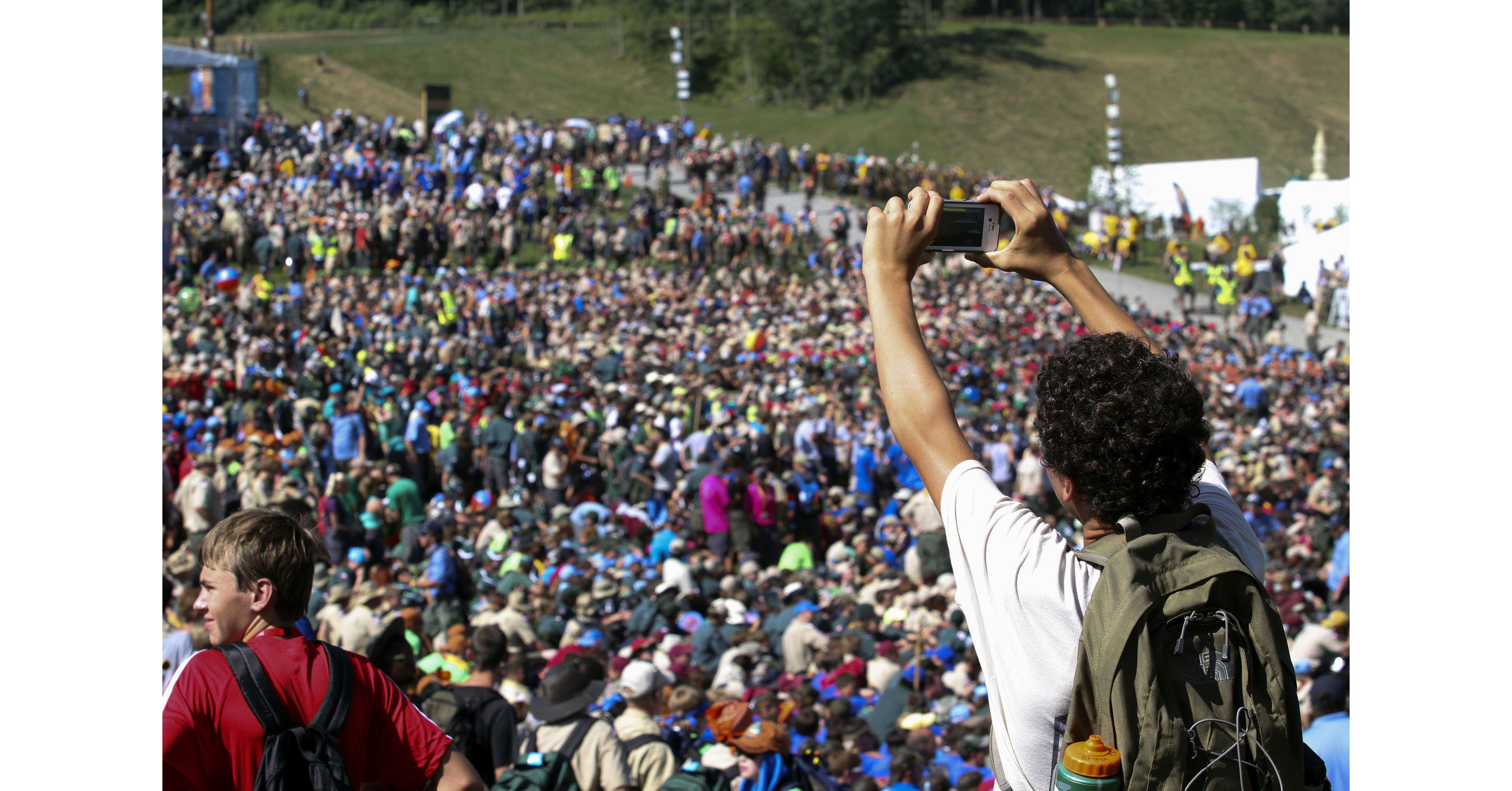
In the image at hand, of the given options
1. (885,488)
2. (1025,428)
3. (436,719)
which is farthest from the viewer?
(1025,428)

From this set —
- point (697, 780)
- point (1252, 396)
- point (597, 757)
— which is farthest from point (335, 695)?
point (1252, 396)

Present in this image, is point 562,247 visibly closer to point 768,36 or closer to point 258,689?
point 258,689

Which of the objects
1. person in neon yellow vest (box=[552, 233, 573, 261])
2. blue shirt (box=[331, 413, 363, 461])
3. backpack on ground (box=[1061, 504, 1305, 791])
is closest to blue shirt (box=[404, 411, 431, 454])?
blue shirt (box=[331, 413, 363, 461])

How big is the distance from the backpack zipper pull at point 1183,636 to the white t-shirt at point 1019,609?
0.36 feet

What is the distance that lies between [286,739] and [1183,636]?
138 centimetres

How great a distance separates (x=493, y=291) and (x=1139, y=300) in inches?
537

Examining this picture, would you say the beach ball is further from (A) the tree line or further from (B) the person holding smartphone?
(A) the tree line

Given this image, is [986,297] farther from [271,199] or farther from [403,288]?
[271,199]

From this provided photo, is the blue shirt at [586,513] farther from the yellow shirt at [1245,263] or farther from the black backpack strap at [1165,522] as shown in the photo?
the yellow shirt at [1245,263]

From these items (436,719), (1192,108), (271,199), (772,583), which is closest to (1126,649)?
(436,719)

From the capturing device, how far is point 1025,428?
1496 centimetres

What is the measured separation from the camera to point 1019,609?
4.77 feet

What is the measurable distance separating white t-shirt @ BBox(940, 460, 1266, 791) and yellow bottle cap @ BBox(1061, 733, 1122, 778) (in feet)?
0.23

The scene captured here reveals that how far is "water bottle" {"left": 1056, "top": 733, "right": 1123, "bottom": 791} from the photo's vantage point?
139 centimetres
